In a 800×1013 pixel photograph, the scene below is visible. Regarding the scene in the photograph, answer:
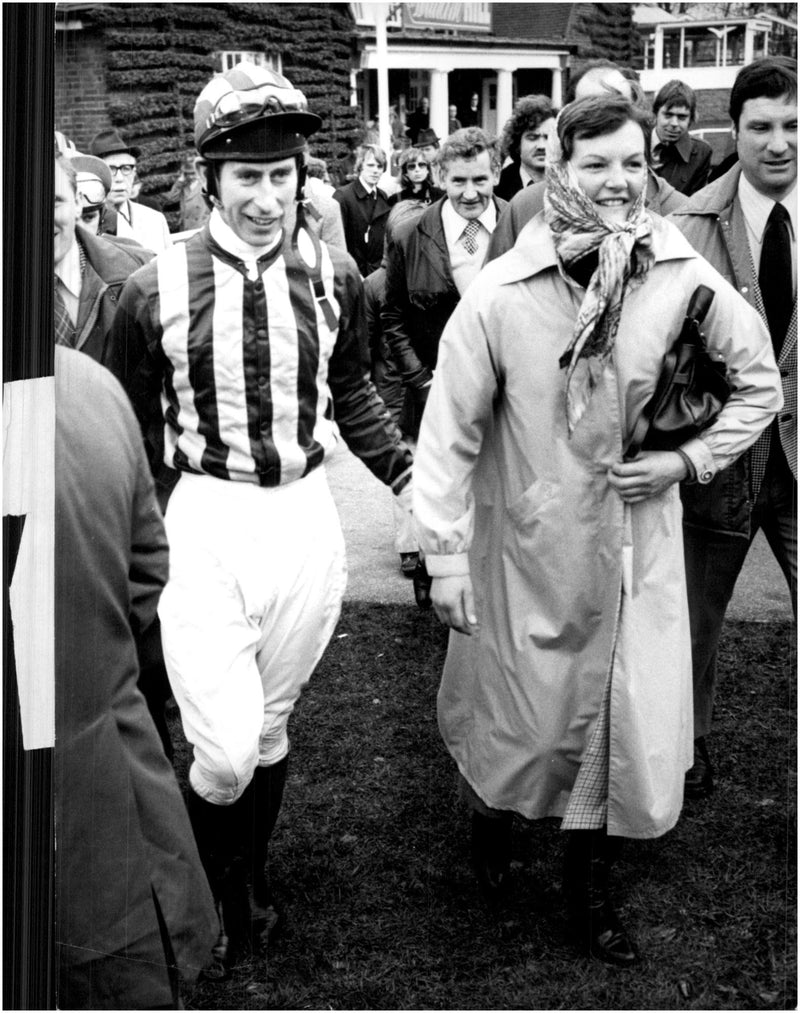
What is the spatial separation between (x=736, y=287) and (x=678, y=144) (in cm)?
29

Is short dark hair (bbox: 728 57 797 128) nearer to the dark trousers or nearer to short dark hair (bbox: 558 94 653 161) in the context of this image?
short dark hair (bbox: 558 94 653 161)

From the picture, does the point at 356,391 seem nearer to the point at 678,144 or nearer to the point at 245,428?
the point at 245,428

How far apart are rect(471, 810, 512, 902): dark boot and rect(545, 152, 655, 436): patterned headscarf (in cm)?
84

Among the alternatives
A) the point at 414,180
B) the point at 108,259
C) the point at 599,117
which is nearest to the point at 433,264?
the point at 414,180

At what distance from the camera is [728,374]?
2.90 m

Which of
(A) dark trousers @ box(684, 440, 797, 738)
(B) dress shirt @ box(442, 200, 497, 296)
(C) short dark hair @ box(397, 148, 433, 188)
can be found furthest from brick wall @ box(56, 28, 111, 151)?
(A) dark trousers @ box(684, 440, 797, 738)

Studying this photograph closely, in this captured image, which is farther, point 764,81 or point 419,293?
point 419,293

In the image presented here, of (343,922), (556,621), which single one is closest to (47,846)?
(343,922)

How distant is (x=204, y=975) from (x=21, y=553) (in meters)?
0.99

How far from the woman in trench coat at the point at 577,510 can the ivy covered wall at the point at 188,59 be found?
0.48 m

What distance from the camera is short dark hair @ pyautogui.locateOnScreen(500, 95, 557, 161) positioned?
105 inches

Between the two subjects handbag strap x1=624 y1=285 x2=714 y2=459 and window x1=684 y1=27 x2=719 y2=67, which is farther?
handbag strap x1=624 y1=285 x2=714 y2=459

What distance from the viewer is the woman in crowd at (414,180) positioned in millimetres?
2682

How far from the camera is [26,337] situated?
2369 millimetres
